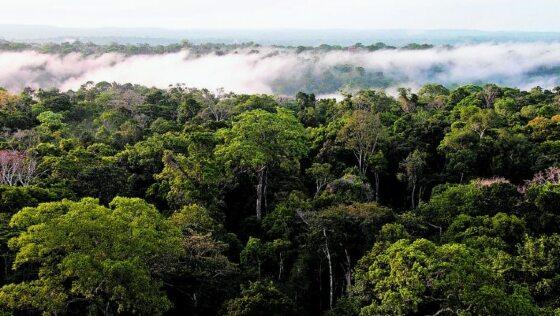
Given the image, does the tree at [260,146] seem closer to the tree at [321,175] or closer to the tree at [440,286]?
the tree at [321,175]

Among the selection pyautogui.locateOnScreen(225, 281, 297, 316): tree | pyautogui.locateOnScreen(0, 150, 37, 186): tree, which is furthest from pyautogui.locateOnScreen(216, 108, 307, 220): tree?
pyautogui.locateOnScreen(0, 150, 37, 186): tree

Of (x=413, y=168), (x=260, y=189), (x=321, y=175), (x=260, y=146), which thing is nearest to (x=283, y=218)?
(x=260, y=189)

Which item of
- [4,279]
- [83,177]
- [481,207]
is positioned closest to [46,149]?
[83,177]

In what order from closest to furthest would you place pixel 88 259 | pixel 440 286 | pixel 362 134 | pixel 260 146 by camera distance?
pixel 440 286, pixel 88 259, pixel 260 146, pixel 362 134

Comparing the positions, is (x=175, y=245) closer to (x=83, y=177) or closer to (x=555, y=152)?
(x=83, y=177)

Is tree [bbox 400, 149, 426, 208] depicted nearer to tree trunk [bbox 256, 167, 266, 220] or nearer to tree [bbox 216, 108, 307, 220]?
tree [bbox 216, 108, 307, 220]

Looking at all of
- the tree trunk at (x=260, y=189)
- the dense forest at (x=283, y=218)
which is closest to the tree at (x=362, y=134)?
the dense forest at (x=283, y=218)

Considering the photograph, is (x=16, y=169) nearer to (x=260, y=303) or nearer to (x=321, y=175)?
(x=321, y=175)
